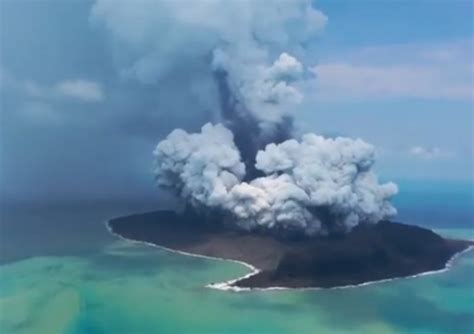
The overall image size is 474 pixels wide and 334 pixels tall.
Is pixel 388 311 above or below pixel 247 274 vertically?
below

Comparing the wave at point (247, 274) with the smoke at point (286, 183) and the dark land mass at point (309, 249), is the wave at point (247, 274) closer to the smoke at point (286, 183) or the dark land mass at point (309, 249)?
the dark land mass at point (309, 249)

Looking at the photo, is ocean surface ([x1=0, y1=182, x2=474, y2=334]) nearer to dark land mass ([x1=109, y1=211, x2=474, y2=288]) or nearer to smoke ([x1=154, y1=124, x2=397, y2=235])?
dark land mass ([x1=109, y1=211, x2=474, y2=288])

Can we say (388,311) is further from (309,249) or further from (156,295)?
(156,295)

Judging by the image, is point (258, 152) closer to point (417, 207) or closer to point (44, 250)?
point (417, 207)

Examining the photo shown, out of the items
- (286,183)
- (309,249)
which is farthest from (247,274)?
(286,183)

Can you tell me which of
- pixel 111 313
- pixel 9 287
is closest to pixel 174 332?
pixel 111 313

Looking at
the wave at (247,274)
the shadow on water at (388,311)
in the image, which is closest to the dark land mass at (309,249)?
the wave at (247,274)
